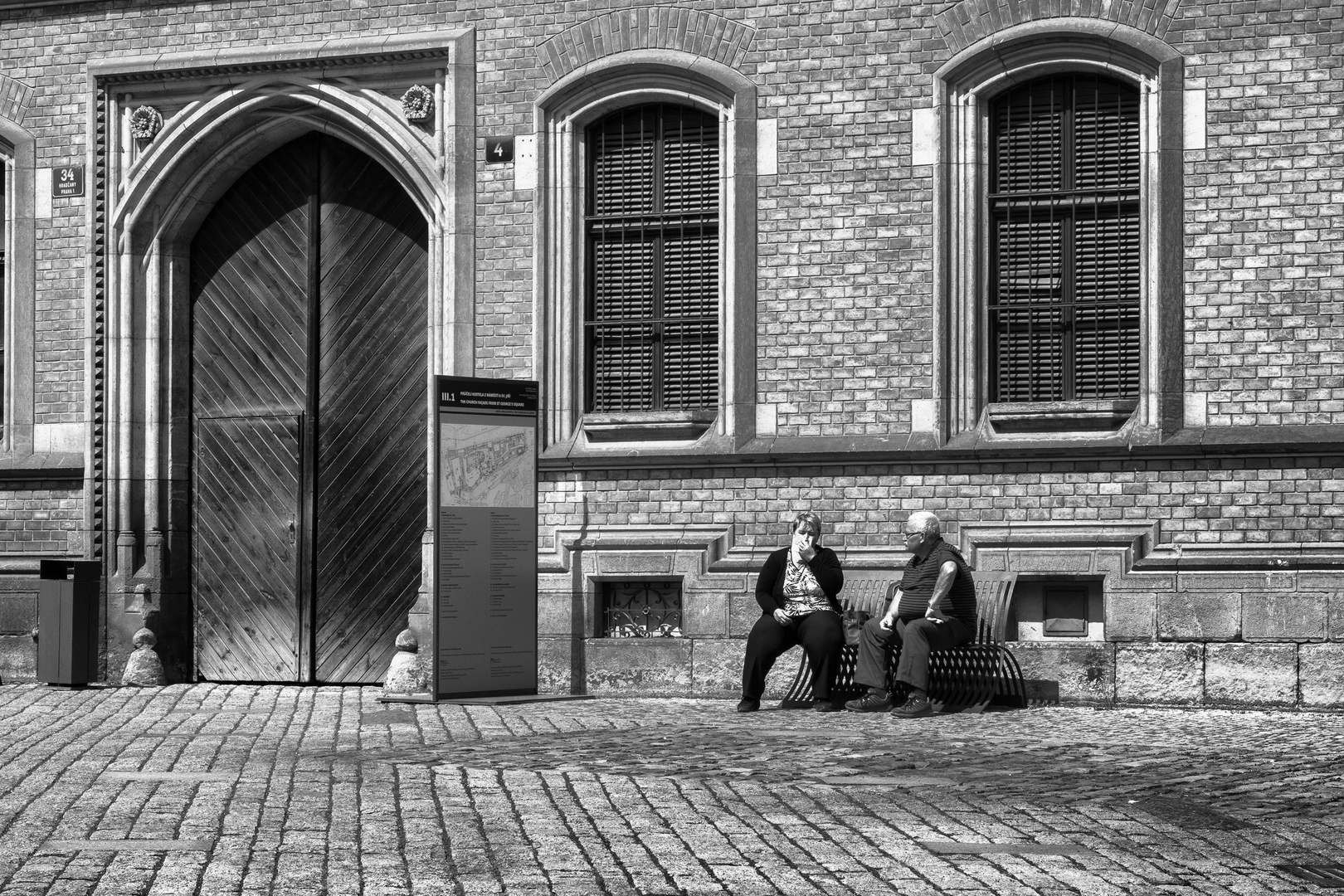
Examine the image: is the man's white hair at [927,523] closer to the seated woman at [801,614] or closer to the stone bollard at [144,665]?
→ the seated woman at [801,614]

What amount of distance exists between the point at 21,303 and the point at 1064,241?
8544mm

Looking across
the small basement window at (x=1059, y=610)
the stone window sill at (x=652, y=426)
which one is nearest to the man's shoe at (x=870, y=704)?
the small basement window at (x=1059, y=610)

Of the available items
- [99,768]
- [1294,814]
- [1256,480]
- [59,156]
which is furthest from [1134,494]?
[59,156]

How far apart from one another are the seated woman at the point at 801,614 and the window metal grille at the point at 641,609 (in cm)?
162

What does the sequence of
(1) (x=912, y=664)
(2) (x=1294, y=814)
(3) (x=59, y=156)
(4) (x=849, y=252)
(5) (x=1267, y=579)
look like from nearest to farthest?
(2) (x=1294, y=814), (1) (x=912, y=664), (5) (x=1267, y=579), (4) (x=849, y=252), (3) (x=59, y=156)

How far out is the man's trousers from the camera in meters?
12.6

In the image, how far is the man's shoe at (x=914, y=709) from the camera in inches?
492

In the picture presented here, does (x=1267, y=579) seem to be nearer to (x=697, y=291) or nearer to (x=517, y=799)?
(x=697, y=291)

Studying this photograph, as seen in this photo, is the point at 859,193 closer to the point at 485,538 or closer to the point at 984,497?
the point at 984,497

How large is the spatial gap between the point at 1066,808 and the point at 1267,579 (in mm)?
5958

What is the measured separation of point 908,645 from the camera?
12664 millimetres

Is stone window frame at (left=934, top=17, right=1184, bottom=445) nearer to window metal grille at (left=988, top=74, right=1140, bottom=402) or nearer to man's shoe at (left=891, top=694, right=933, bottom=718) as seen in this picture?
window metal grille at (left=988, top=74, right=1140, bottom=402)

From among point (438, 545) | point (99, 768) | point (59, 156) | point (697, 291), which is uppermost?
point (59, 156)

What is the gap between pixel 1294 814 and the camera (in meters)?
8.09
